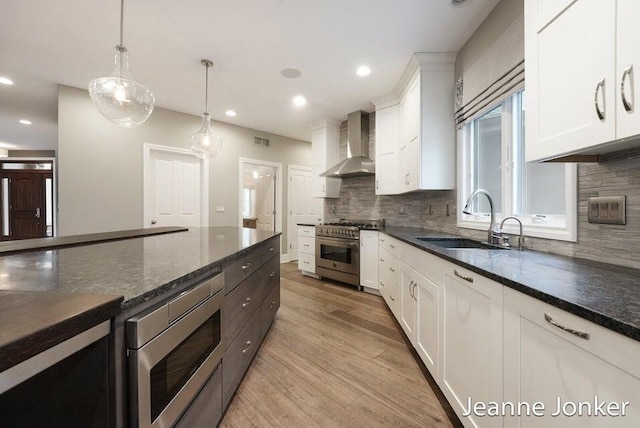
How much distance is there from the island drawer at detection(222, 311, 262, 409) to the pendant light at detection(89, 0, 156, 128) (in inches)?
69.0

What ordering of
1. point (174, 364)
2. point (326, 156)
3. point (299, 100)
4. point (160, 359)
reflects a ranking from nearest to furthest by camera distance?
point (160, 359) < point (174, 364) < point (299, 100) < point (326, 156)

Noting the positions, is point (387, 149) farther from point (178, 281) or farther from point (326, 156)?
point (178, 281)

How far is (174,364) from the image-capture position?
37.4 inches

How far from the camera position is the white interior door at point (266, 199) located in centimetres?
562

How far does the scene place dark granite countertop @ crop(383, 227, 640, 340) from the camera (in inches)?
25.1

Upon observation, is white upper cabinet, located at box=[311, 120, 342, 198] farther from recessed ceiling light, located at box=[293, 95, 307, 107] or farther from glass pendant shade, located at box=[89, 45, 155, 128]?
glass pendant shade, located at box=[89, 45, 155, 128]

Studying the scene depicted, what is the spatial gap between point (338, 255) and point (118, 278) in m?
3.21

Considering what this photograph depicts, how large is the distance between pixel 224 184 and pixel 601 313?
480 centimetres

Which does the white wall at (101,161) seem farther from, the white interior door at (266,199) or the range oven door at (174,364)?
the range oven door at (174,364)

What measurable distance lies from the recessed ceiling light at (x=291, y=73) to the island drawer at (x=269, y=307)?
92.1 inches

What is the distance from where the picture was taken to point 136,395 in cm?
73

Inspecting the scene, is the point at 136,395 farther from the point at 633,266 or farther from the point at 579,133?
the point at 633,266

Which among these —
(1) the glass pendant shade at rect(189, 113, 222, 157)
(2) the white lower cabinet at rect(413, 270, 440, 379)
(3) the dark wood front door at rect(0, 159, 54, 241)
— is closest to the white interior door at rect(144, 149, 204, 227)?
(1) the glass pendant shade at rect(189, 113, 222, 157)

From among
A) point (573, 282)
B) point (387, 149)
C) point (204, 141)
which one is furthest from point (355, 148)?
point (573, 282)
